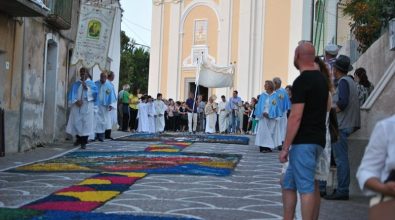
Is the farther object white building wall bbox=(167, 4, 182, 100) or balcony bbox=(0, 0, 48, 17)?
white building wall bbox=(167, 4, 182, 100)

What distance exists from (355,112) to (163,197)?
2770mm

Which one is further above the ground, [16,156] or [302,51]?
[302,51]

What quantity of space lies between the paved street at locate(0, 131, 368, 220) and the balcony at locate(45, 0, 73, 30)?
6.31m

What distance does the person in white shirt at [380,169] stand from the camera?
2.96 meters

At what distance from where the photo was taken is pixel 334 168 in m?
9.22

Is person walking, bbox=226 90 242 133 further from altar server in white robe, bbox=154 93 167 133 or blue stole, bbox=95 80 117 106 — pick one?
blue stole, bbox=95 80 117 106

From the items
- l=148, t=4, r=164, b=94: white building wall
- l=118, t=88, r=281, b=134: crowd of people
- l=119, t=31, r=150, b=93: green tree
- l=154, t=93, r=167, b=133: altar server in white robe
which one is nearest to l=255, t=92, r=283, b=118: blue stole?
l=118, t=88, r=281, b=134: crowd of people

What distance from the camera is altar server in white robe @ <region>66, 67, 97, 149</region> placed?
16.0m

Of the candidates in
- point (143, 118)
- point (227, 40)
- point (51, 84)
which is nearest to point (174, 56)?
point (227, 40)

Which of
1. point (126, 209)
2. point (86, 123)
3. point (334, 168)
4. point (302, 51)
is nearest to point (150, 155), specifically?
point (86, 123)

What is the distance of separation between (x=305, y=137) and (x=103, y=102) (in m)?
13.6

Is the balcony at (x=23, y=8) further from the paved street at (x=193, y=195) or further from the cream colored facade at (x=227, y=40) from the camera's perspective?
the cream colored facade at (x=227, y=40)

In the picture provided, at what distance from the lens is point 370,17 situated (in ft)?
43.6

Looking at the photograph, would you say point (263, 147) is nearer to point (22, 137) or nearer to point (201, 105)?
point (22, 137)
